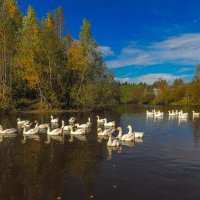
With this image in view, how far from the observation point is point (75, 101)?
281 ft

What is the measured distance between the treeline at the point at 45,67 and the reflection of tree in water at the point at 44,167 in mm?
45964

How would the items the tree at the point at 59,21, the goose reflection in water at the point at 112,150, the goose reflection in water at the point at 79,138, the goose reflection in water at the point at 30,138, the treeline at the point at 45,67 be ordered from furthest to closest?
the tree at the point at 59,21
the treeline at the point at 45,67
the goose reflection in water at the point at 79,138
the goose reflection in water at the point at 30,138
the goose reflection in water at the point at 112,150

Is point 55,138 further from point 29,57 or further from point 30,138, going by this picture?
point 29,57

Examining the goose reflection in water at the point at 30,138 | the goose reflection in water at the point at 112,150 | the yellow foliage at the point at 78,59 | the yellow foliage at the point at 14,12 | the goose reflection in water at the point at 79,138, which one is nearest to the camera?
the goose reflection in water at the point at 112,150

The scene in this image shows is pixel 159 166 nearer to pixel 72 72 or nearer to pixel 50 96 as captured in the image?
pixel 50 96

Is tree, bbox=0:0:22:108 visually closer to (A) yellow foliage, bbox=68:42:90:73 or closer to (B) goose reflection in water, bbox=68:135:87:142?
(A) yellow foliage, bbox=68:42:90:73

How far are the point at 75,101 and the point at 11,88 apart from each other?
17827 mm

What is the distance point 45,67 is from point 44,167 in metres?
60.1

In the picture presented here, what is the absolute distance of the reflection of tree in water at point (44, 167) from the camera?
1811cm

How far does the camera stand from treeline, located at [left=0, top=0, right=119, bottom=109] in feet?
250

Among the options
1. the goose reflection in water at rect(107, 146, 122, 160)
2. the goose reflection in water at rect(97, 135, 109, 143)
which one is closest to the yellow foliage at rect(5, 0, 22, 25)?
the goose reflection in water at rect(97, 135, 109, 143)

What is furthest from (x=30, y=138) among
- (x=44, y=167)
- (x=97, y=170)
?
(x=97, y=170)

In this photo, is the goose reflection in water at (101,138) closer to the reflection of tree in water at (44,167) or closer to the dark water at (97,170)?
the dark water at (97,170)

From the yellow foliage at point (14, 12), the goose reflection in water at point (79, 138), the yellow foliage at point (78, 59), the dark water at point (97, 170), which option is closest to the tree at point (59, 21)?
the yellow foliage at point (78, 59)
